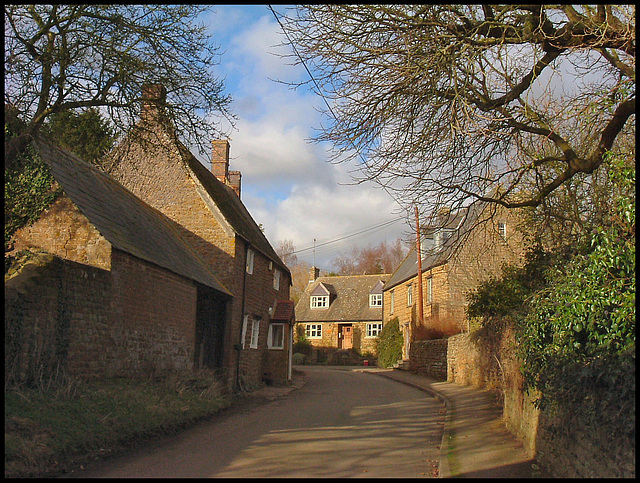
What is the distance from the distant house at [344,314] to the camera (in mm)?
48906

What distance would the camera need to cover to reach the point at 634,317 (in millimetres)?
7059

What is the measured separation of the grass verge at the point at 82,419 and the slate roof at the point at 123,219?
3562mm

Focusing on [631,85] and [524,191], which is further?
[524,191]

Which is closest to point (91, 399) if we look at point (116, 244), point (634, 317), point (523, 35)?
point (116, 244)

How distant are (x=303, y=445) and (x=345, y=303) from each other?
4137 cm

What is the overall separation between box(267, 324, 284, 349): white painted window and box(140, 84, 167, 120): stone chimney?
1611 centimetres

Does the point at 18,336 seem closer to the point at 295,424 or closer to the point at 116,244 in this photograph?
the point at 116,244

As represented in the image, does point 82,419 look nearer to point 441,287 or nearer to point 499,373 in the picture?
point 499,373

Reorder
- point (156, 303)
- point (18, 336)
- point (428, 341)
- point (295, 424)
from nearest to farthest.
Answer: point (18, 336) → point (295, 424) → point (156, 303) → point (428, 341)

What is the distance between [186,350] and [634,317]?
45.0 ft

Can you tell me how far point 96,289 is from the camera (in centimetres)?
1295

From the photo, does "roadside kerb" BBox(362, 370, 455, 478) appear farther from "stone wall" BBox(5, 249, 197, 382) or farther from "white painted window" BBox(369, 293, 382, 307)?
"white painted window" BBox(369, 293, 382, 307)

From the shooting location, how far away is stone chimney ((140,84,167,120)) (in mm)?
11469

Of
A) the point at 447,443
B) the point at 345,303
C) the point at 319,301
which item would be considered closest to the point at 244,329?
the point at 447,443
